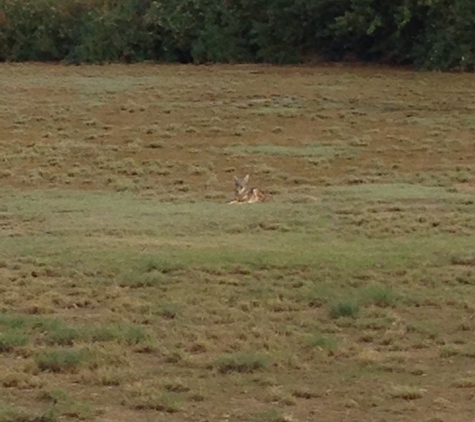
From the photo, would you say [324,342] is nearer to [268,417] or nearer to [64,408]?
[268,417]

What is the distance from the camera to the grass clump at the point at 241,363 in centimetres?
870

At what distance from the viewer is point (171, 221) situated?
16219 millimetres

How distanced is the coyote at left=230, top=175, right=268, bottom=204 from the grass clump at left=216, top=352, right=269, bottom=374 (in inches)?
366

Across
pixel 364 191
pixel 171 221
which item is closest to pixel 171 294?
pixel 171 221

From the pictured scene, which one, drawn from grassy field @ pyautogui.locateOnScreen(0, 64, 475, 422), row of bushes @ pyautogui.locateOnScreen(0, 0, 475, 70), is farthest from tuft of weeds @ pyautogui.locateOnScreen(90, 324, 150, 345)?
row of bushes @ pyautogui.locateOnScreen(0, 0, 475, 70)

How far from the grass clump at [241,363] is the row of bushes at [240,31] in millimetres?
30363

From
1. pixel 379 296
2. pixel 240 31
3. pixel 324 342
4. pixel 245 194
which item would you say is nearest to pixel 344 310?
pixel 379 296

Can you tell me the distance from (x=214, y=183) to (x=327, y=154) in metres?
4.21

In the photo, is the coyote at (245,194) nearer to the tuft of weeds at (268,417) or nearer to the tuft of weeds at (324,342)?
the tuft of weeds at (324,342)

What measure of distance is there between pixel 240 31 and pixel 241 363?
121 feet

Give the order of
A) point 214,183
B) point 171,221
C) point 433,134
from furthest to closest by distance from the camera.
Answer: point 433,134 < point 214,183 < point 171,221

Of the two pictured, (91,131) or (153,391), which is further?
(91,131)

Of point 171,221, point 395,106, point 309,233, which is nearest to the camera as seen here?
point 309,233

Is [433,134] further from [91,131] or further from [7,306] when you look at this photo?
[7,306]
